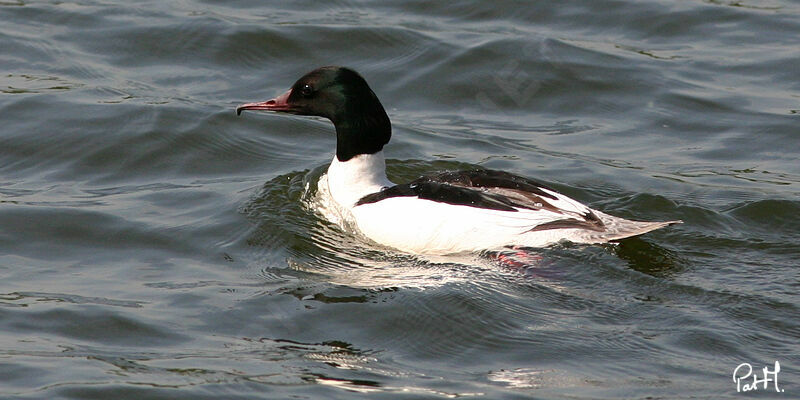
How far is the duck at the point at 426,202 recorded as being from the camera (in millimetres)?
8250

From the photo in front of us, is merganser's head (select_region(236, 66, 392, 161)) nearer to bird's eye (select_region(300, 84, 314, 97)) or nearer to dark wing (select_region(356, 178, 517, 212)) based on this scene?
bird's eye (select_region(300, 84, 314, 97))

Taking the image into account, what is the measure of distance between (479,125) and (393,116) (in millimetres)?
865

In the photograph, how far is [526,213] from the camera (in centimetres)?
829

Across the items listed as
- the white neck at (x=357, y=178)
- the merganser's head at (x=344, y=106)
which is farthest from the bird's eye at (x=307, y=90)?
the white neck at (x=357, y=178)

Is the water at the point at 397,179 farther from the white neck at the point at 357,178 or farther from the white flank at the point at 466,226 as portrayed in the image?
the white neck at the point at 357,178

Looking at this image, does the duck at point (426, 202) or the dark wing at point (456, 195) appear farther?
the dark wing at point (456, 195)

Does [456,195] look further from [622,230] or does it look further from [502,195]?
[622,230]

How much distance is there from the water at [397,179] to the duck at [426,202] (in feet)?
0.55

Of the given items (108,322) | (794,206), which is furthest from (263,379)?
(794,206)

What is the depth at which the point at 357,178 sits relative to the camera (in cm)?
917

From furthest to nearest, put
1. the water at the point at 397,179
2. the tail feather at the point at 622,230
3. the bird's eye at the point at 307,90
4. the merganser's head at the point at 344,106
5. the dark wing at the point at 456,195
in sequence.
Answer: the bird's eye at the point at 307,90 < the merganser's head at the point at 344,106 < the dark wing at the point at 456,195 < the tail feather at the point at 622,230 < the water at the point at 397,179

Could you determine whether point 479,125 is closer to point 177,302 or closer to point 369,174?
point 369,174
